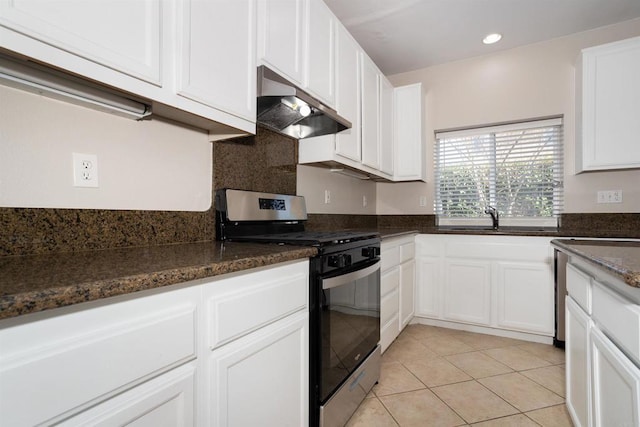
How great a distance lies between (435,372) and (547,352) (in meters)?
1.01

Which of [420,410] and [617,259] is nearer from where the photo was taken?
[617,259]

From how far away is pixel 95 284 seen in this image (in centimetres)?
61

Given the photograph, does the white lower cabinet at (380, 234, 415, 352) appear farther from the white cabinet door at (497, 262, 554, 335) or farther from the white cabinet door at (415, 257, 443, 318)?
the white cabinet door at (497, 262, 554, 335)

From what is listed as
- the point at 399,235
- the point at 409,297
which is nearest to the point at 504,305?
the point at 409,297

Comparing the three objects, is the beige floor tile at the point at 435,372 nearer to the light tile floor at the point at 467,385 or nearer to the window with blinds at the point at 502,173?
the light tile floor at the point at 467,385

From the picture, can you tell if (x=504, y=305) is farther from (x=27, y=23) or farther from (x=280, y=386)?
(x=27, y=23)

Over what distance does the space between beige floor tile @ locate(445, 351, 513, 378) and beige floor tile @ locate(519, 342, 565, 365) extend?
0.39 meters

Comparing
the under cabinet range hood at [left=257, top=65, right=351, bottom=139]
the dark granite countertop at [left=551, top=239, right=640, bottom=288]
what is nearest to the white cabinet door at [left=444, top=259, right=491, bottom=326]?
the dark granite countertop at [left=551, top=239, right=640, bottom=288]

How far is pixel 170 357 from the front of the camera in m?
0.76

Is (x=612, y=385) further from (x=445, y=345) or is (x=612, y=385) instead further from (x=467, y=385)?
(x=445, y=345)

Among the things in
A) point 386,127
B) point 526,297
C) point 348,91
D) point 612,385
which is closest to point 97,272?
point 612,385

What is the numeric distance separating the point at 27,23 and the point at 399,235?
2181 millimetres

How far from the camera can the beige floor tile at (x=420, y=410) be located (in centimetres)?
157

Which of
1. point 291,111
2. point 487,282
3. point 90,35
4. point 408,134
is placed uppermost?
point 408,134
